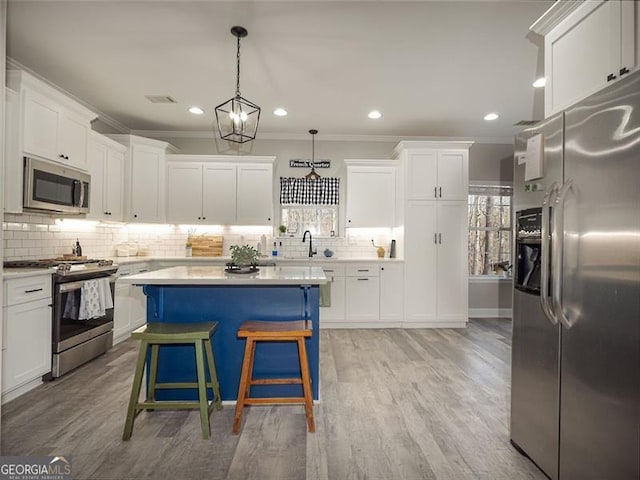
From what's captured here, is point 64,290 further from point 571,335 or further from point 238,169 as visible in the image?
point 571,335

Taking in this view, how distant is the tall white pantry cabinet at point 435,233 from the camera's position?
15.8ft

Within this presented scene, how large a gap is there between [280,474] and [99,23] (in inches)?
132

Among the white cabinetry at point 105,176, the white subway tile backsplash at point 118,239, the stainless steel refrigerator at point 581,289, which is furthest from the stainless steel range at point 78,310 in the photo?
the stainless steel refrigerator at point 581,289

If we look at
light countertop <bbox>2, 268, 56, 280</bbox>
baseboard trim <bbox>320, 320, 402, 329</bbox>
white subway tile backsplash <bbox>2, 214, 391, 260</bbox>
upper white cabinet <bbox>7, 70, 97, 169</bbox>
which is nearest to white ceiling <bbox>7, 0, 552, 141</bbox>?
upper white cabinet <bbox>7, 70, 97, 169</bbox>

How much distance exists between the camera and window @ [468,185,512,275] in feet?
18.4

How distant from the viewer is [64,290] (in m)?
2.98

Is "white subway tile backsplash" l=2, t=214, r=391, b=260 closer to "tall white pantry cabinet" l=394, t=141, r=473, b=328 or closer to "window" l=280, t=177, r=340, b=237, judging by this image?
"window" l=280, t=177, r=340, b=237

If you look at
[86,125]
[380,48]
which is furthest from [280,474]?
[86,125]

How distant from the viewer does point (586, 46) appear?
1.69 metres

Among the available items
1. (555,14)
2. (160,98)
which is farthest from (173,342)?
(160,98)

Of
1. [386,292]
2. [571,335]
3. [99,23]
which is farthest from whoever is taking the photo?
[386,292]

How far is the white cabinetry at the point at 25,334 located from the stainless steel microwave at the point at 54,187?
0.72 m

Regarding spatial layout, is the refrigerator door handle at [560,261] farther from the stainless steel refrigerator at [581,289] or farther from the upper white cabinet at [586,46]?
the upper white cabinet at [586,46]

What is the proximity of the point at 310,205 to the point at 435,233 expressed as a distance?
1.89 m
